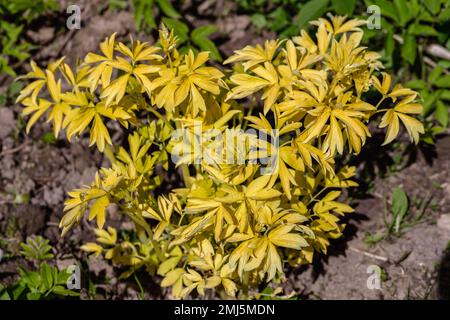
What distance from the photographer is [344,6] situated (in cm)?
262

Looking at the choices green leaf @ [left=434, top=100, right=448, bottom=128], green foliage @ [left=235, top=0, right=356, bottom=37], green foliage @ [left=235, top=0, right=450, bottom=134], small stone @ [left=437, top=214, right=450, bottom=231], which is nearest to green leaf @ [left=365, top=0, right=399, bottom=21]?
green foliage @ [left=235, top=0, right=450, bottom=134]

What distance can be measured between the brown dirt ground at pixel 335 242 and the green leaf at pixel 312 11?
0.85m

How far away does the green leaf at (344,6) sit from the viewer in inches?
103

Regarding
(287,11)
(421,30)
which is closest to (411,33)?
(421,30)

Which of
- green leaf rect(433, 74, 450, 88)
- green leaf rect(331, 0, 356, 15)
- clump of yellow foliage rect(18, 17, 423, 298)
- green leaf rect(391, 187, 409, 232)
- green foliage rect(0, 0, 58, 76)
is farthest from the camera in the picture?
green foliage rect(0, 0, 58, 76)

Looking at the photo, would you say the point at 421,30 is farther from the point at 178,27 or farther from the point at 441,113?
the point at 178,27

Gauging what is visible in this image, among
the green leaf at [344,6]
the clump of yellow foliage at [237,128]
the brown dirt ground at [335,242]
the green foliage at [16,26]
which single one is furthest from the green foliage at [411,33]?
the green foliage at [16,26]

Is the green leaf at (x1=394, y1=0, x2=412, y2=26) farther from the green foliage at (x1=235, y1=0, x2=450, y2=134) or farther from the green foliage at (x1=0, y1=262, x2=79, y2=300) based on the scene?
the green foliage at (x1=0, y1=262, x2=79, y2=300)

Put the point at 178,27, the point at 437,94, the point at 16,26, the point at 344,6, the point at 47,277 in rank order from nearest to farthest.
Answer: the point at 47,277 < the point at 344,6 < the point at 178,27 < the point at 437,94 < the point at 16,26

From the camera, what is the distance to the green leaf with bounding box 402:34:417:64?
284 cm

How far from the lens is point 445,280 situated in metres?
2.62

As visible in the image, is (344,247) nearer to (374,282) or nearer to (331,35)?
(374,282)

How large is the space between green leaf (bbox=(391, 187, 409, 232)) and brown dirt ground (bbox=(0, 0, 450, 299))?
0.06 metres

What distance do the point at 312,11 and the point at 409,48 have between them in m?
0.55
